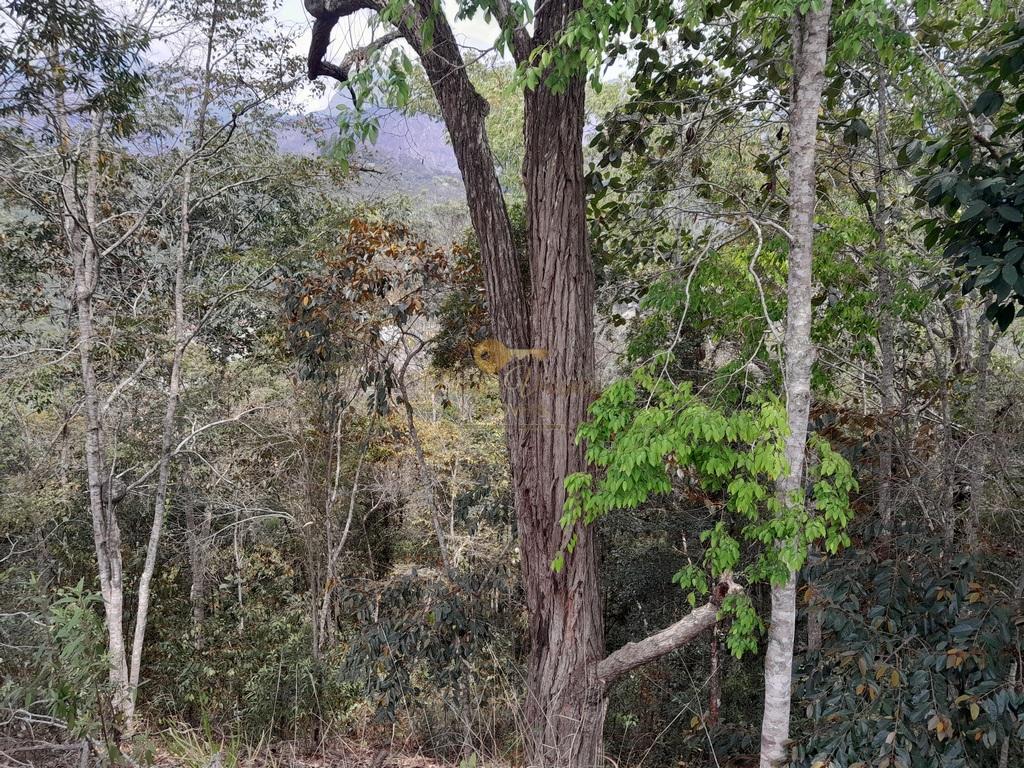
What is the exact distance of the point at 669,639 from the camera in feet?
10.2

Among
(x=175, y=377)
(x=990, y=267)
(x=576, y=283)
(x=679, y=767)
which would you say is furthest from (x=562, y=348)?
(x=175, y=377)

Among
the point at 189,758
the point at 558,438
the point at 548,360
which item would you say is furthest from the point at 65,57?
the point at 189,758

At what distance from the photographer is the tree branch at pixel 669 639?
294 cm

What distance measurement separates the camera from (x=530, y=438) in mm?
3293

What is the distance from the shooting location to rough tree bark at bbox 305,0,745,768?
311 cm

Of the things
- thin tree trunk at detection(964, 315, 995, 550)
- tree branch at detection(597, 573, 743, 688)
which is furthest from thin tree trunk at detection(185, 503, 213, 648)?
thin tree trunk at detection(964, 315, 995, 550)

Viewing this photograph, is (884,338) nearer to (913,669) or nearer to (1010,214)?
(1010,214)

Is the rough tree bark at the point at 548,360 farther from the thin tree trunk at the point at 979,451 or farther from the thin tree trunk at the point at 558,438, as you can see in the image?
the thin tree trunk at the point at 979,451

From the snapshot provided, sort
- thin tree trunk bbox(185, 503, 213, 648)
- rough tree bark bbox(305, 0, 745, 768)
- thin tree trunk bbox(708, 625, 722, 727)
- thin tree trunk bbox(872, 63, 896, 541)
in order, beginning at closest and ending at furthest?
rough tree bark bbox(305, 0, 745, 768) → thin tree trunk bbox(872, 63, 896, 541) → thin tree trunk bbox(708, 625, 722, 727) → thin tree trunk bbox(185, 503, 213, 648)

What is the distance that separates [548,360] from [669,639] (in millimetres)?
1518

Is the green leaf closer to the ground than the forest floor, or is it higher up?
higher up

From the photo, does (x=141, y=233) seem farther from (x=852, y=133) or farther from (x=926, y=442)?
(x=926, y=442)

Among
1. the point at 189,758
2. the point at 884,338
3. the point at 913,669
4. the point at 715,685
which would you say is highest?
the point at 884,338

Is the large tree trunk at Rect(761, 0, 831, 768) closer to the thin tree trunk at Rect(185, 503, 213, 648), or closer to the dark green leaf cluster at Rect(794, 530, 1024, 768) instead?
the dark green leaf cluster at Rect(794, 530, 1024, 768)
